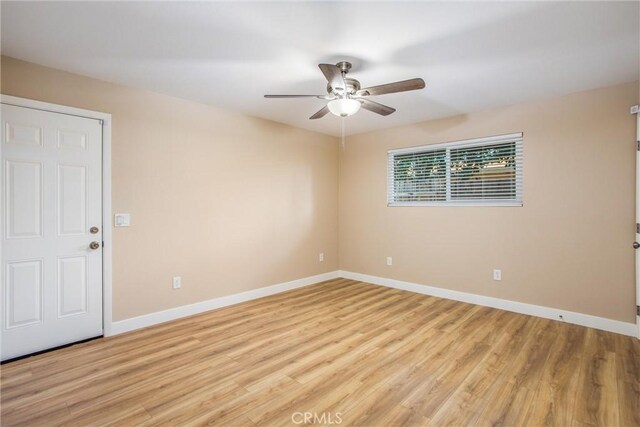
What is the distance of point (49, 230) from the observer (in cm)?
273

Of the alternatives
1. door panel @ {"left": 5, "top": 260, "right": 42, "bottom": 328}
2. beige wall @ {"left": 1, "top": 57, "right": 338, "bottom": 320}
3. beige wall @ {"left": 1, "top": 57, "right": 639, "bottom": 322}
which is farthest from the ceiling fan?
door panel @ {"left": 5, "top": 260, "right": 42, "bottom": 328}

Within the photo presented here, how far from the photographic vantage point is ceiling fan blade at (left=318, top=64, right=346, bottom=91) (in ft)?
7.20

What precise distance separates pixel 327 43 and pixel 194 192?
88.7 inches

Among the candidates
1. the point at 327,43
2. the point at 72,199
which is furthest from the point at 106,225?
the point at 327,43

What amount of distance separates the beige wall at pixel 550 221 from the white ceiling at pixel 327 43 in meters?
0.40

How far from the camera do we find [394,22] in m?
2.09

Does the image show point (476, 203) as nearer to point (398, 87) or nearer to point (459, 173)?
point (459, 173)

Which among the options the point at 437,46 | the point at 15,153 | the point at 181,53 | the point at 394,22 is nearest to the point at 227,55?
the point at 181,53

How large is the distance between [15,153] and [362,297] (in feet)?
12.7

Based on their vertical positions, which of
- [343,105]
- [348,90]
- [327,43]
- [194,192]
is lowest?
[194,192]

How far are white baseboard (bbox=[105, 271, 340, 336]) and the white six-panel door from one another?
9.1 inches

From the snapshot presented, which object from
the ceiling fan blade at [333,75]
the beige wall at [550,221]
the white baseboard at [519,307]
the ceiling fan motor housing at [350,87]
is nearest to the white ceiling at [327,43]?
the ceiling fan motor housing at [350,87]
